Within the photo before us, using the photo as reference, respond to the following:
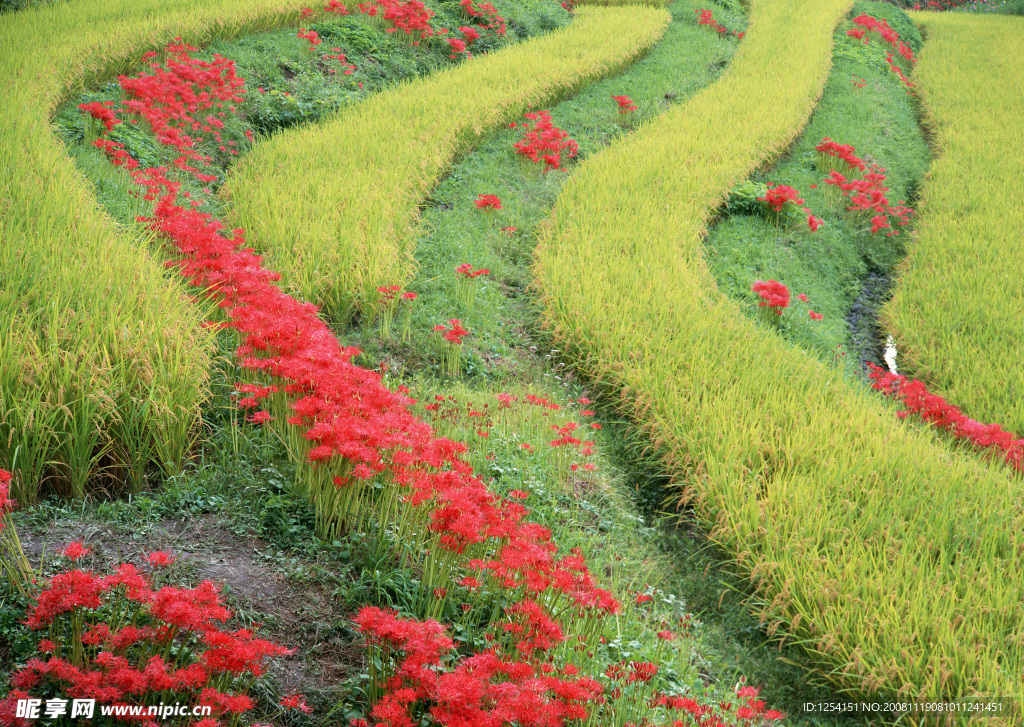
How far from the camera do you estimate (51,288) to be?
11.7ft

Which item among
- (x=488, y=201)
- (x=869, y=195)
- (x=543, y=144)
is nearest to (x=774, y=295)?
(x=488, y=201)

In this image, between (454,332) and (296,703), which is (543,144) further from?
(296,703)

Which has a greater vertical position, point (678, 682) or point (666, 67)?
point (666, 67)

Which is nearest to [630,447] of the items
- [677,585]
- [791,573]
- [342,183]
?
[677,585]

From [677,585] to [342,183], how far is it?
4730 millimetres

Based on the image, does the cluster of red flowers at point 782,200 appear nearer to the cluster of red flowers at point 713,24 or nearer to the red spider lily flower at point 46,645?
the red spider lily flower at point 46,645

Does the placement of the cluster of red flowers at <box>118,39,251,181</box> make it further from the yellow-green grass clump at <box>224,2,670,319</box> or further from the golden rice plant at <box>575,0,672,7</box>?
the golden rice plant at <box>575,0,672,7</box>

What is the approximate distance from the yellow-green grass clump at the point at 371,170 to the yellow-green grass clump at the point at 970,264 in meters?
4.67

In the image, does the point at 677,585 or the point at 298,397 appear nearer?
the point at 298,397

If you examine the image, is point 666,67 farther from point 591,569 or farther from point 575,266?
point 591,569

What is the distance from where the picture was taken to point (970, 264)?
8.05 m

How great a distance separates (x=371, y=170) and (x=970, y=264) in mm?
6407

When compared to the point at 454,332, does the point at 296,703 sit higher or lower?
lower

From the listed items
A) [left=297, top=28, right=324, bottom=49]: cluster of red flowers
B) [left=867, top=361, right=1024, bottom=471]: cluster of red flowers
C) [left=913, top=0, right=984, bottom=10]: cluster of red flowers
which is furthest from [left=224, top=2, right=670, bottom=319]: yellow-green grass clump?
[left=913, top=0, right=984, bottom=10]: cluster of red flowers
